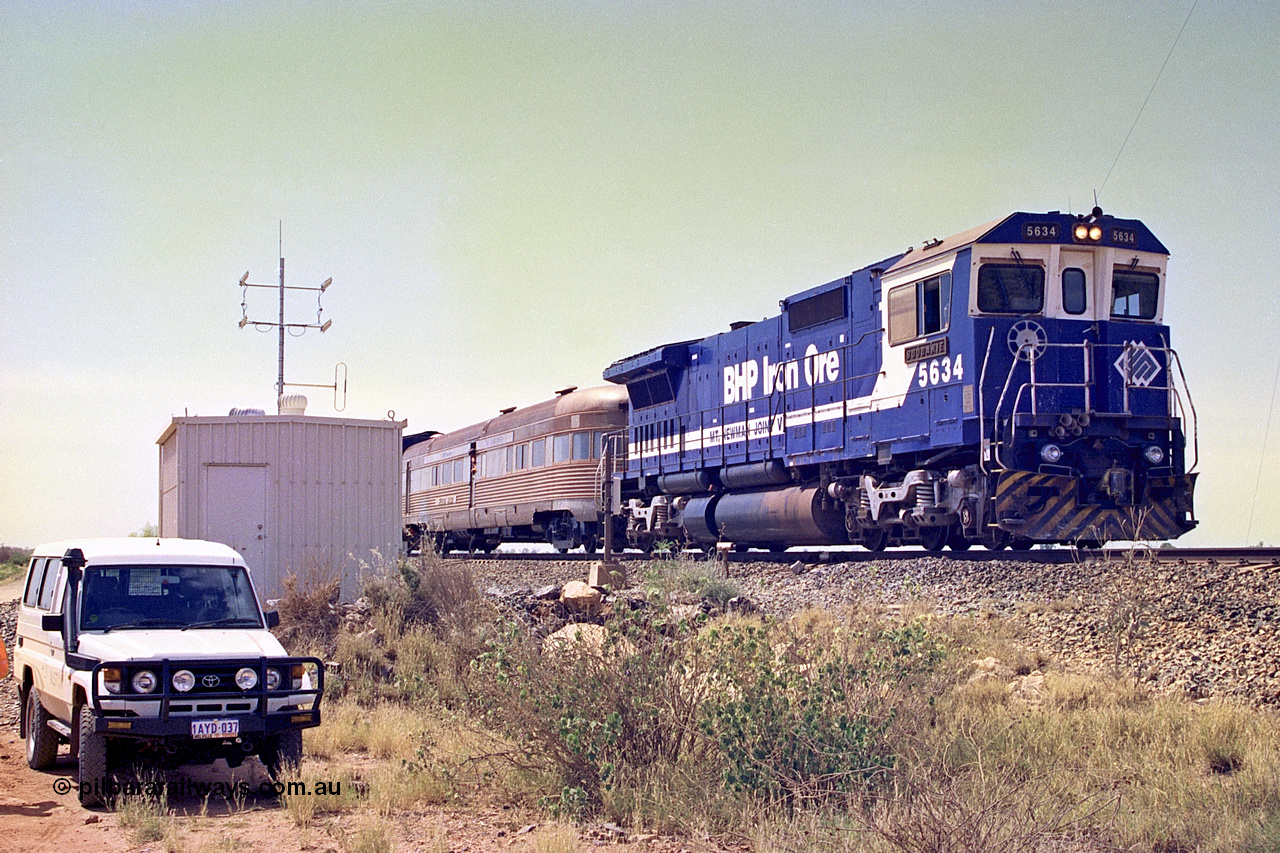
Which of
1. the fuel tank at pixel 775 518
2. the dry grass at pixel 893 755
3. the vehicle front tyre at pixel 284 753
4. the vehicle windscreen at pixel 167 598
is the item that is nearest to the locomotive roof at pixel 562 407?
the fuel tank at pixel 775 518

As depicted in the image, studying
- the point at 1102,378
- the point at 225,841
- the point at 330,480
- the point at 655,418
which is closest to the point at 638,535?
the point at 655,418

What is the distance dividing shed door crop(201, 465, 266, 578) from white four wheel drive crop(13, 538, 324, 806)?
5955 mm

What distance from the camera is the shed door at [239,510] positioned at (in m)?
15.5

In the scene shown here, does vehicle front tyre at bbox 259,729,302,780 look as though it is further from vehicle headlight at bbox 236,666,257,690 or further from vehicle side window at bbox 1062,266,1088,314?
vehicle side window at bbox 1062,266,1088,314

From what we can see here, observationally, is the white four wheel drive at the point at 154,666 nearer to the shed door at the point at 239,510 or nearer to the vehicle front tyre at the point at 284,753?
the vehicle front tyre at the point at 284,753

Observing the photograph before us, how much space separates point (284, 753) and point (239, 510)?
8.36m

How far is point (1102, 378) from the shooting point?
15.3m

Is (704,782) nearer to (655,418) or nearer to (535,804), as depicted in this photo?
(535,804)

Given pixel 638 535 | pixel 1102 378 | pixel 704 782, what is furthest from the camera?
pixel 638 535

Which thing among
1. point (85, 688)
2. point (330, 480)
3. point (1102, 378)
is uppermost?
point (1102, 378)

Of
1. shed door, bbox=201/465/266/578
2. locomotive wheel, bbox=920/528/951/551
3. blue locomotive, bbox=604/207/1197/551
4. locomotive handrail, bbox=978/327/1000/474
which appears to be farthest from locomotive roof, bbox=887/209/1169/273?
Result: shed door, bbox=201/465/266/578

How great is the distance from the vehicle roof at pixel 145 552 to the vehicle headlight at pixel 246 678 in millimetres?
1356

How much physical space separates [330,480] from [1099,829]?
39.7 feet

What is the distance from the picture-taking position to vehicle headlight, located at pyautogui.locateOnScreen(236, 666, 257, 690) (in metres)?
7.74
